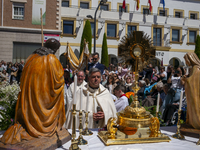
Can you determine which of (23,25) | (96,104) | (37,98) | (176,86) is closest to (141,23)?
(23,25)

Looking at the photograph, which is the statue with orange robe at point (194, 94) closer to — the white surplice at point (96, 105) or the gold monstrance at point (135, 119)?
the gold monstrance at point (135, 119)

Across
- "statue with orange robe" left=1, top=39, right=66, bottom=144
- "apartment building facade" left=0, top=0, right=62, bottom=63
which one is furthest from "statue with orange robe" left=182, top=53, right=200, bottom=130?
"apartment building facade" left=0, top=0, right=62, bottom=63

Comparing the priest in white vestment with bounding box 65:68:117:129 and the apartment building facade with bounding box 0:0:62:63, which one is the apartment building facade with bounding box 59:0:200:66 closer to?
the apartment building facade with bounding box 0:0:62:63

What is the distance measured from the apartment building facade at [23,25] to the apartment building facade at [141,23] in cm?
624

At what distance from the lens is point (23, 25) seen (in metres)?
14.7

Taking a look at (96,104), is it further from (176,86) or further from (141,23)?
(141,23)

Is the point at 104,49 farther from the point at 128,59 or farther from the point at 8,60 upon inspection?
the point at 128,59

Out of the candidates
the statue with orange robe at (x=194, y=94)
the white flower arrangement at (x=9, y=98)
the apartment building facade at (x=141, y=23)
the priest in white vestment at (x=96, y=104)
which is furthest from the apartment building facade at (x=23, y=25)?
the statue with orange robe at (x=194, y=94)

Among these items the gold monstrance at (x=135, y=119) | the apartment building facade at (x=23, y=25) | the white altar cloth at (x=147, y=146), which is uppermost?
the apartment building facade at (x=23, y=25)

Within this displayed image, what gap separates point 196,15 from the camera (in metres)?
26.0

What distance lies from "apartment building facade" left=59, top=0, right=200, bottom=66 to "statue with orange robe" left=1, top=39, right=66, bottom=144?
1936 centimetres

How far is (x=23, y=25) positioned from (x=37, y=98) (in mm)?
14332

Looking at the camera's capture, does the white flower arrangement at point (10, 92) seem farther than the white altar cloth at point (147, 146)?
Yes

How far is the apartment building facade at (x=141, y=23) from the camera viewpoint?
70.7 feet
